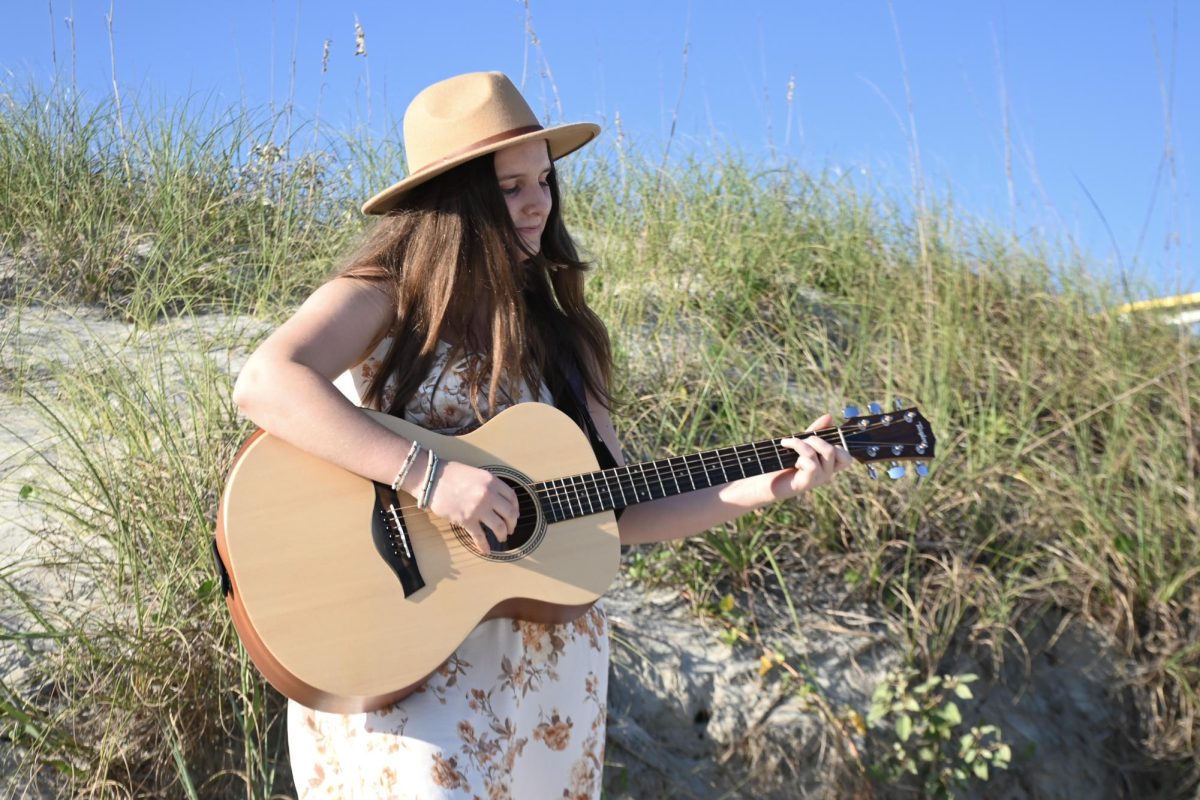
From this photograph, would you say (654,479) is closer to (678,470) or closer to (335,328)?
(678,470)

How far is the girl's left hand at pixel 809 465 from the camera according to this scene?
2266mm

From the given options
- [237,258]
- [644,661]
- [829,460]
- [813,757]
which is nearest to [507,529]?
[829,460]

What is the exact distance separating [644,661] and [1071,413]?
2.18 metres

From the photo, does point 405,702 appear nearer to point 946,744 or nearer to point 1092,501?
point 946,744

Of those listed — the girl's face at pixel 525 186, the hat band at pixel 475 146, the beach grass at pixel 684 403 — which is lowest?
the beach grass at pixel 684 403

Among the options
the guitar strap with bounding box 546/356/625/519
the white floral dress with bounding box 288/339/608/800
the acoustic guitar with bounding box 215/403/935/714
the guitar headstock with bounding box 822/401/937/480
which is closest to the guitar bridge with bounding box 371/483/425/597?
the acoustic guitar with bounding box 215/403/935/714

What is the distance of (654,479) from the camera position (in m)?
2.26

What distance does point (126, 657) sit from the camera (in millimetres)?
2854

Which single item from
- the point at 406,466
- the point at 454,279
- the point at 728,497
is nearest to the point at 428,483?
the point at 406,466

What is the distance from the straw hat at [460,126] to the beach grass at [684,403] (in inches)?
51.1

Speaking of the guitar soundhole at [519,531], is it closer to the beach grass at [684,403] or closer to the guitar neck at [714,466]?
the guitar neck at [714,466]

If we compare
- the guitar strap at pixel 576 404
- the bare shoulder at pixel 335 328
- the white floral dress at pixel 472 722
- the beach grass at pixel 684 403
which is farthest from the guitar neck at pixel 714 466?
the beach grass at pixel 684 403

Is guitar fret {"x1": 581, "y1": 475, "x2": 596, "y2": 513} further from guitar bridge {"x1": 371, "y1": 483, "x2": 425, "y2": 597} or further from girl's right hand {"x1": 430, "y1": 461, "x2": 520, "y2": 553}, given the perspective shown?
guitar bridge {"x1": 371, "y1": 483, "x2": 425, "y2": 597}

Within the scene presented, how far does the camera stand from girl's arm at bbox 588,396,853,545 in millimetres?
2277
